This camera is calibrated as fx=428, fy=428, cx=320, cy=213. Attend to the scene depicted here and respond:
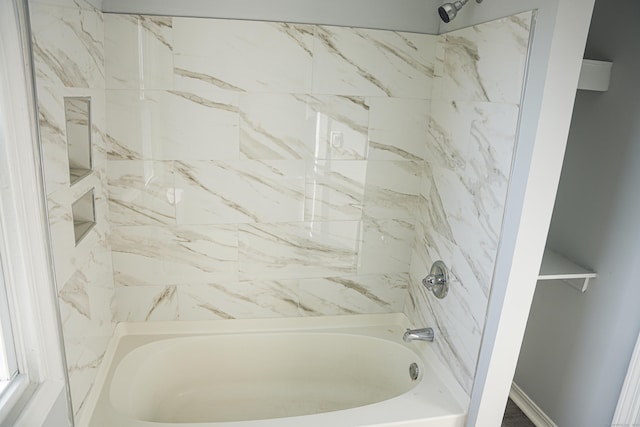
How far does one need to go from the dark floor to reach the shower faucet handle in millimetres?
945

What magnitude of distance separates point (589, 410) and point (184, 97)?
2.37 m

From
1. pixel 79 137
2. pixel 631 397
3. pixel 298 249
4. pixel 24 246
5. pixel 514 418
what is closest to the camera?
pixel 24 246

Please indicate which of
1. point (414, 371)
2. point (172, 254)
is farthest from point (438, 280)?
point (172, 254)

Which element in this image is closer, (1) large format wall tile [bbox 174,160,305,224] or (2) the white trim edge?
(2) the white trim edge

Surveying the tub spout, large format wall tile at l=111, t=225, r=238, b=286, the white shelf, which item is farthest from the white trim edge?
large format wall tile at l=111, t=225, r=238, b=286

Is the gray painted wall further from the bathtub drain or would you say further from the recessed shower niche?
the recessed shower niche

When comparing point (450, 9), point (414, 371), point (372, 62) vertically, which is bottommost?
point (414, 371)

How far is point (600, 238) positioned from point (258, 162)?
1.61m

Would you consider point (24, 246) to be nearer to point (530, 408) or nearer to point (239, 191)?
point (239, 191)

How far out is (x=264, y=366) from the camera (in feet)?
7.41

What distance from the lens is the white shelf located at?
6.25 ft

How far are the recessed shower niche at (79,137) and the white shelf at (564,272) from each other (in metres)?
1.93

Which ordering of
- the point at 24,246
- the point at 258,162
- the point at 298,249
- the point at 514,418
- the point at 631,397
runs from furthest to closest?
the point at 514,418 < the point at 298,249 < the point at 258,162 < the point at 631,397 < the point at 24,246

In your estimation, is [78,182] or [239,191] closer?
[78,182]
